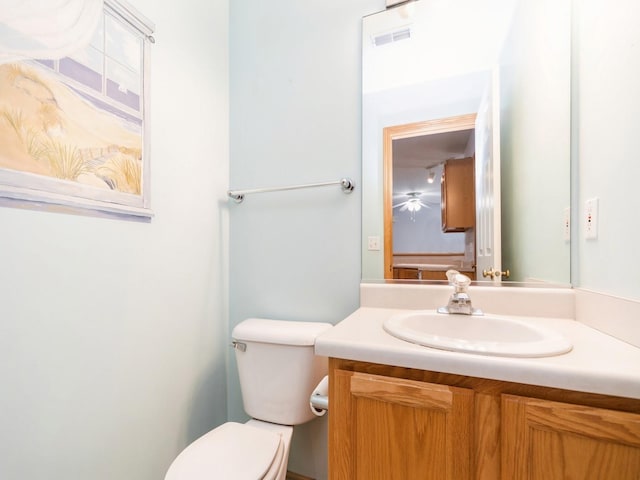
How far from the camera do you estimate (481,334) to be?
36.9 inches

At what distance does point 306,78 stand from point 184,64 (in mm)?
534

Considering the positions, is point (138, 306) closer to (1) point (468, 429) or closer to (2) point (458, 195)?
(1) point (468, 429)

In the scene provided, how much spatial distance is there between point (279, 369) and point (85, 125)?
1.08 meters

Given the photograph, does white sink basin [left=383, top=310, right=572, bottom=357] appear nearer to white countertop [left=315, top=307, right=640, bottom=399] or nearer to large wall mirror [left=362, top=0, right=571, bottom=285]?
white countertop [left=315, top=307, right=640, bottom=399]

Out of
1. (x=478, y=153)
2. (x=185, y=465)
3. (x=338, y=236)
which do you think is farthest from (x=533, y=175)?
(x=185, y=465)

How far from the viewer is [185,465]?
0.89 metres

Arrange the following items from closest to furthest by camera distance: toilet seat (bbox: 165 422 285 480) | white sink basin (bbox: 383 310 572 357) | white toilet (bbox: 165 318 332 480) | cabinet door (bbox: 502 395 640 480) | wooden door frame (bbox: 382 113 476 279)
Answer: cabinet door (bbox: 502 395 640 480)
white sink basin (bbox: 383 310 572 357)
toilet seat (bbox: 165 422 285 480)
white toilet (bbox: 165 318 332 480)
wooden door frame (bbox: 382 113 476 279)

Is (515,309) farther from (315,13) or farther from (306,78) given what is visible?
(315,13)

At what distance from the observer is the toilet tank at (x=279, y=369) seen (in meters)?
1.16

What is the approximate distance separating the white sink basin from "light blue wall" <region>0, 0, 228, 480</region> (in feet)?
2.90

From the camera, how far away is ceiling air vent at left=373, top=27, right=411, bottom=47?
1.21 meters

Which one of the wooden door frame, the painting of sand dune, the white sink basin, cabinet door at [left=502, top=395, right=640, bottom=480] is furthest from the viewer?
the wooden door frame

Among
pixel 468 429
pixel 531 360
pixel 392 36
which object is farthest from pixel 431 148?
pixel 468 429

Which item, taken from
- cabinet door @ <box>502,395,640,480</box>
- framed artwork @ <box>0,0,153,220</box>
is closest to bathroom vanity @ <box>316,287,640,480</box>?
cabinet door @ <box>502,395,640,480</box>
